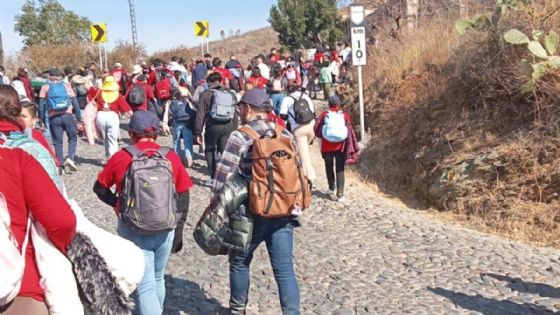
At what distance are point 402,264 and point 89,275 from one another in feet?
13.6

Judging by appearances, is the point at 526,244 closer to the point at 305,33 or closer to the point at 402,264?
the point at 402,264

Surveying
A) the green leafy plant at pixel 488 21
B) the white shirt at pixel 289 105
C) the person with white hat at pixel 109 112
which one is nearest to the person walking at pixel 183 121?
the person with white hat at pixel 109 112

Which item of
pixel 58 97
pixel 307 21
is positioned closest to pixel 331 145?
pixel 58 97

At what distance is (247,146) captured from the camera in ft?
13.9

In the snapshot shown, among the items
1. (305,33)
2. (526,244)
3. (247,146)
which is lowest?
(526,244)

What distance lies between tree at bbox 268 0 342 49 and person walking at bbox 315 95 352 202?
1217 inches

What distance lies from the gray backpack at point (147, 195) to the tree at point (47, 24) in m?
40.0

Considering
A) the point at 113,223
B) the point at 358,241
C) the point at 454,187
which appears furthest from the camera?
the point at 454,187

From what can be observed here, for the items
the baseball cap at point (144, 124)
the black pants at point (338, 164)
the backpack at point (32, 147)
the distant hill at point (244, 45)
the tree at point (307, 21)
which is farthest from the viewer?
the distant hill at point (244, 45)

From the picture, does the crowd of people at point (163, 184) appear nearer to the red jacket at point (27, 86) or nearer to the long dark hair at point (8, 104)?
the long dark hair at point (8, 104)

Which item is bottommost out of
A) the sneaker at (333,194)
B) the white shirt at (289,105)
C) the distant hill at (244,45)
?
the sneaker at (333,194)

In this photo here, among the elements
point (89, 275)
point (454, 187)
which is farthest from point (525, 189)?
point (89, 275)

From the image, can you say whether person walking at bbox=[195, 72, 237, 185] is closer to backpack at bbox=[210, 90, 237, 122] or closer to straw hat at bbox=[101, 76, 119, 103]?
backpack at bbox=[210, 90, 237, 122]

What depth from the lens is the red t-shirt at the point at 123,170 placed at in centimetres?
402
